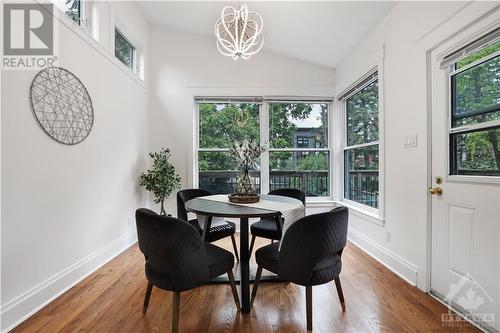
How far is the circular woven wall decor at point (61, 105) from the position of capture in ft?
6.48

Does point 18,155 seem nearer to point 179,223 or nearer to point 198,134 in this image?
point 179,223

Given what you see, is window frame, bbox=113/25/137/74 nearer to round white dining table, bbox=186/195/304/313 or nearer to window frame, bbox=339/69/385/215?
round white dining table, bbox=186/195/304/313

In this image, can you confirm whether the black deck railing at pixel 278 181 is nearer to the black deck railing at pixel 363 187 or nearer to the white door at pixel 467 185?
the black deck railing at pixel 363 187

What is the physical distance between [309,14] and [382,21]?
0.81 meters

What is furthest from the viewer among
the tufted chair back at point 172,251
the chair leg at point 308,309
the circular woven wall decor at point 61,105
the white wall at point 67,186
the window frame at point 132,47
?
the window frame at point 132,47

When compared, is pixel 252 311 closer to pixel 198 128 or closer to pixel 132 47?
pixel 198 128

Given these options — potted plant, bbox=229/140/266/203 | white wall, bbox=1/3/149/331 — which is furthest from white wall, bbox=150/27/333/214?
potted plant, bbox=229/140/266/203

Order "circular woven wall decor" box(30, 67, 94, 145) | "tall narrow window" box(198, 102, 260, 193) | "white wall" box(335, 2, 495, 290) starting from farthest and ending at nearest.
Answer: "tall narrow window" box(198, 102, 260, 193), "white wall" box(335, 2, 495, 290), "circular woven wall decor" box(30, 67, 94, 145)

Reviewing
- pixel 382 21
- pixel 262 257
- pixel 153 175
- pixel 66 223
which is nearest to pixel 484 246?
pixel 262 257

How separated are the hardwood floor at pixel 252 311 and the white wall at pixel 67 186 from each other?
245 mm

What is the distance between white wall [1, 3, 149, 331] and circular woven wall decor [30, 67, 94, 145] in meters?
0.07

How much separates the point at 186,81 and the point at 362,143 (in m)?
2.86

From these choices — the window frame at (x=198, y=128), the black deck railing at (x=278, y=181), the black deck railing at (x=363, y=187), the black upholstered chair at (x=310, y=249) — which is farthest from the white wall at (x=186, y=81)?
the black upholstered chair at (x=310, y=249)

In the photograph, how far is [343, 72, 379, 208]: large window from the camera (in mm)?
3172
